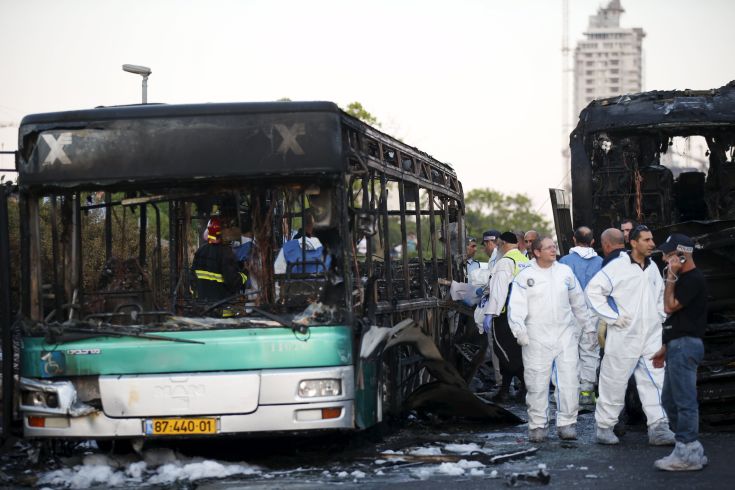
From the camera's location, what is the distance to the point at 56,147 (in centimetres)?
960

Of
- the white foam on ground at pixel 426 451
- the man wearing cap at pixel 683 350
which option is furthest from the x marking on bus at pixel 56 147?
the man wearing cap at pixel 683 350

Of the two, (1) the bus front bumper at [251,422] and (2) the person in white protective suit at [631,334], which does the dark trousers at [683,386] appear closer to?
(2) the person in white protective suit at [631,334]

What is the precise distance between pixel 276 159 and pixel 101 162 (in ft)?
4.31

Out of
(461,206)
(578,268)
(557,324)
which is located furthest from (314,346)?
(461,206)

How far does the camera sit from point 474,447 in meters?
10.8

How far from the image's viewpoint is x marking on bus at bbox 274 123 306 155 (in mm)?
9445

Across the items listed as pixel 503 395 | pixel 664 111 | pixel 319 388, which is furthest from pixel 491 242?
pixel 319 388

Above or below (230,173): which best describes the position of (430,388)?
below

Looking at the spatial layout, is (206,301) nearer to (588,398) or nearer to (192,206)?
(192,206)

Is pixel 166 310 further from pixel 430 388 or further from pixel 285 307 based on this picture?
pixel 430 388

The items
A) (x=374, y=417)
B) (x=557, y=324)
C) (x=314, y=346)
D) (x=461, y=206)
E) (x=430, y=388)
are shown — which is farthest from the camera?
(x=461, y=206)

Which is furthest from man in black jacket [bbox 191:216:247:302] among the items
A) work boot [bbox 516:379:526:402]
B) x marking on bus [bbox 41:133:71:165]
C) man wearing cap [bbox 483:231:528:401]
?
work boot [bbox 516:379:526:402]

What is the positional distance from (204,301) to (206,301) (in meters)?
0.02

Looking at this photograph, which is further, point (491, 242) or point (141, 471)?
point (491, 242)
